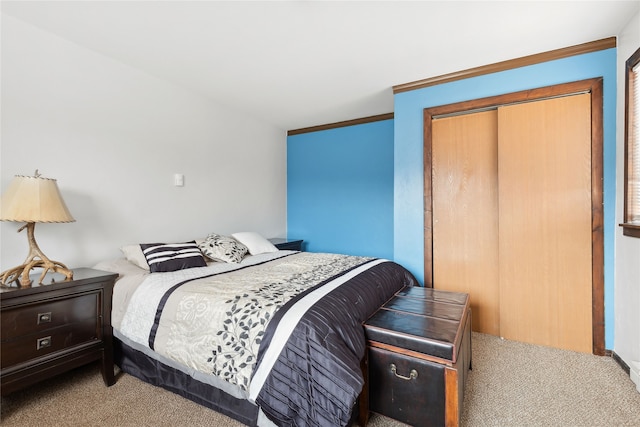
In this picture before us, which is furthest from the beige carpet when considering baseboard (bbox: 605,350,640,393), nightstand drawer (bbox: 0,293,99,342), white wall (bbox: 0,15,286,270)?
white wall (bbox: 0,15,286,270)

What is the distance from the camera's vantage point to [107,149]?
2.37 m

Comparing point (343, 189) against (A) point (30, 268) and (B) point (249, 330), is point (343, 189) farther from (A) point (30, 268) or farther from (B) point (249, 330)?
(A) point (30, 268)

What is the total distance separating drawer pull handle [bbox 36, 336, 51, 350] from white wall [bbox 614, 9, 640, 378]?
140 inches

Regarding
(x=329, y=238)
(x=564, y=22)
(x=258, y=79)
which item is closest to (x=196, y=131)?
(x=258, y=79)

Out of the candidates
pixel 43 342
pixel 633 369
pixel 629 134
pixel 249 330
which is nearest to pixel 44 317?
pixel 43 342

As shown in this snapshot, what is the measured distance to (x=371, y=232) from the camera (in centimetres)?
390

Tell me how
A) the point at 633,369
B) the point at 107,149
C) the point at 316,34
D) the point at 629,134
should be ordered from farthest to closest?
1. the point at 107,149
2. the point at 316,34
3. the point at 629,134
4. the point at 633,369

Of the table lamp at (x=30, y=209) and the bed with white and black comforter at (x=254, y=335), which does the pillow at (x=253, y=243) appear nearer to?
the bed with white and black comforter at (x=254, y=335)

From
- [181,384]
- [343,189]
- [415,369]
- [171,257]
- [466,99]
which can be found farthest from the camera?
[343,189]

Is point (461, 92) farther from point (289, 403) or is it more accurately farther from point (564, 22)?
point (289, 403)

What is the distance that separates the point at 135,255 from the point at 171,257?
301 mm

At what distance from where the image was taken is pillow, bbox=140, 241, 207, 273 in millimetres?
2164

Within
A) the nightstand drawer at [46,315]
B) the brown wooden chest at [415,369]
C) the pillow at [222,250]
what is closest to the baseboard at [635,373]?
the brown wooden chest at [415,369]

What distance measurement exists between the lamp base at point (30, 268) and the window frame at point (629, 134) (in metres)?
3.63
